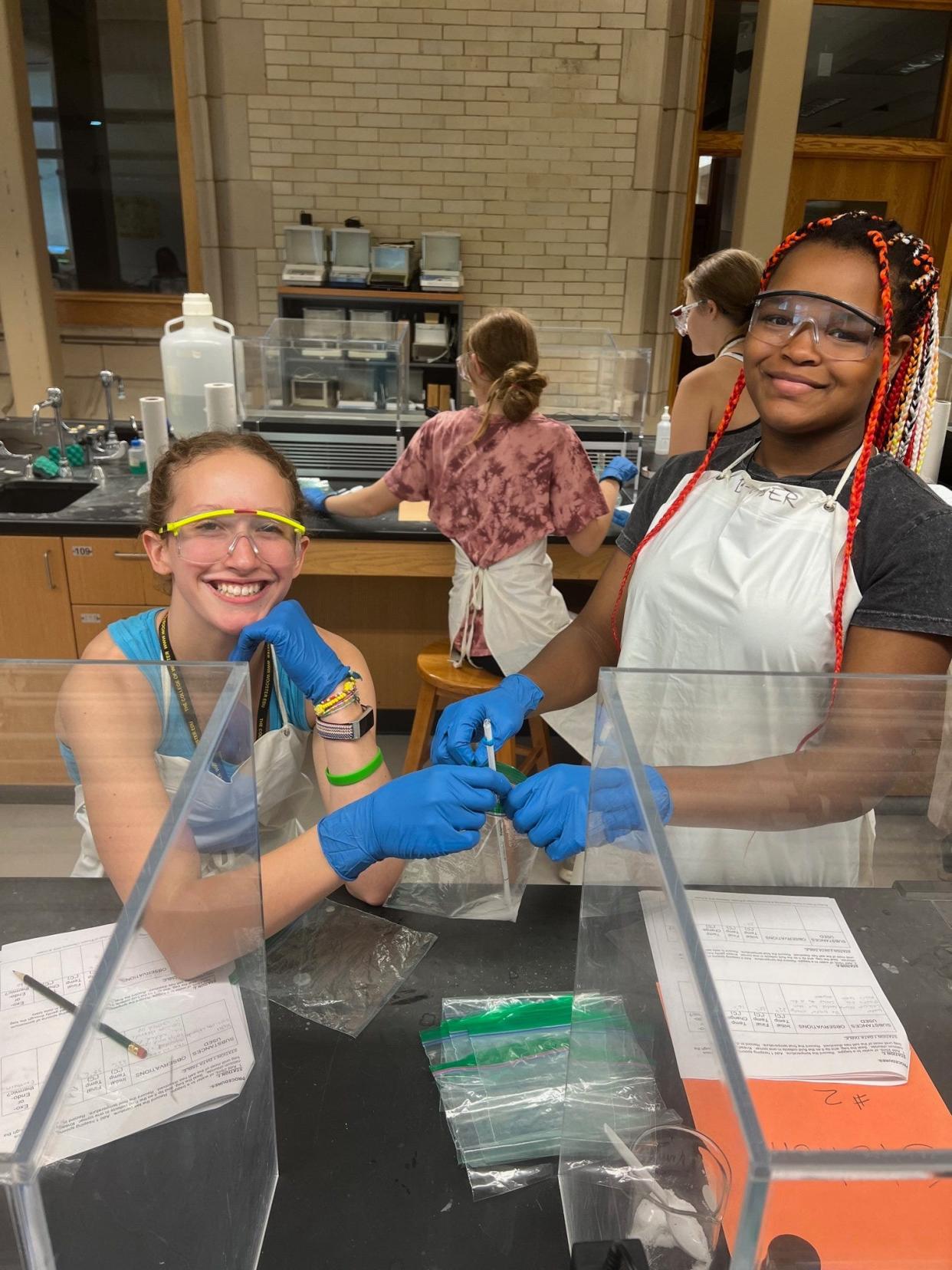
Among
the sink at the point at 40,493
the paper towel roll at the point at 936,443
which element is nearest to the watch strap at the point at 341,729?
the sink at the point at 40,493

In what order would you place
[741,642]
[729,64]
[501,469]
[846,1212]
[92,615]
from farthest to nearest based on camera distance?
[729,64] < [92,615] < [501,469] < [741,642] < [846,1212]

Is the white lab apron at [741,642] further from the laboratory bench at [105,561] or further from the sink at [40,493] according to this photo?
the sink at [40,493]

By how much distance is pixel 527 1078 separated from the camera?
98cm

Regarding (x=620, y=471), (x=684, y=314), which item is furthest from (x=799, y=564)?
(x=684, y=314)

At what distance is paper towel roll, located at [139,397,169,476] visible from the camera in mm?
3238

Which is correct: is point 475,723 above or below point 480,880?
above

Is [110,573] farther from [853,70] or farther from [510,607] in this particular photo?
[853,70]

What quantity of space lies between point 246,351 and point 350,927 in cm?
303

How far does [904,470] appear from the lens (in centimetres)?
132

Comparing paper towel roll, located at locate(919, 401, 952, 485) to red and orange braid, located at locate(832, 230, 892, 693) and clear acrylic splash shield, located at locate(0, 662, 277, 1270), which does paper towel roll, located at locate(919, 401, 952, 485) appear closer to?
red and orange braid, located at locate(832, 230, 892, 693)

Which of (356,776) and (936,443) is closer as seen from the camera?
(356,776)

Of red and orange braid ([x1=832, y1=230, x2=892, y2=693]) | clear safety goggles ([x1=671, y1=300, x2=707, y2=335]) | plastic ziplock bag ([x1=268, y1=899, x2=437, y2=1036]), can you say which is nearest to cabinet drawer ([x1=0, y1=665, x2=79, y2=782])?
plastic ziplock bag ([x1=268, y1=899, x2=437, y2=1036])

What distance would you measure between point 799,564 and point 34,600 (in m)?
2.74

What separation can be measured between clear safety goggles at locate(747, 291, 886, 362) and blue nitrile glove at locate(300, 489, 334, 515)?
2091 mm
